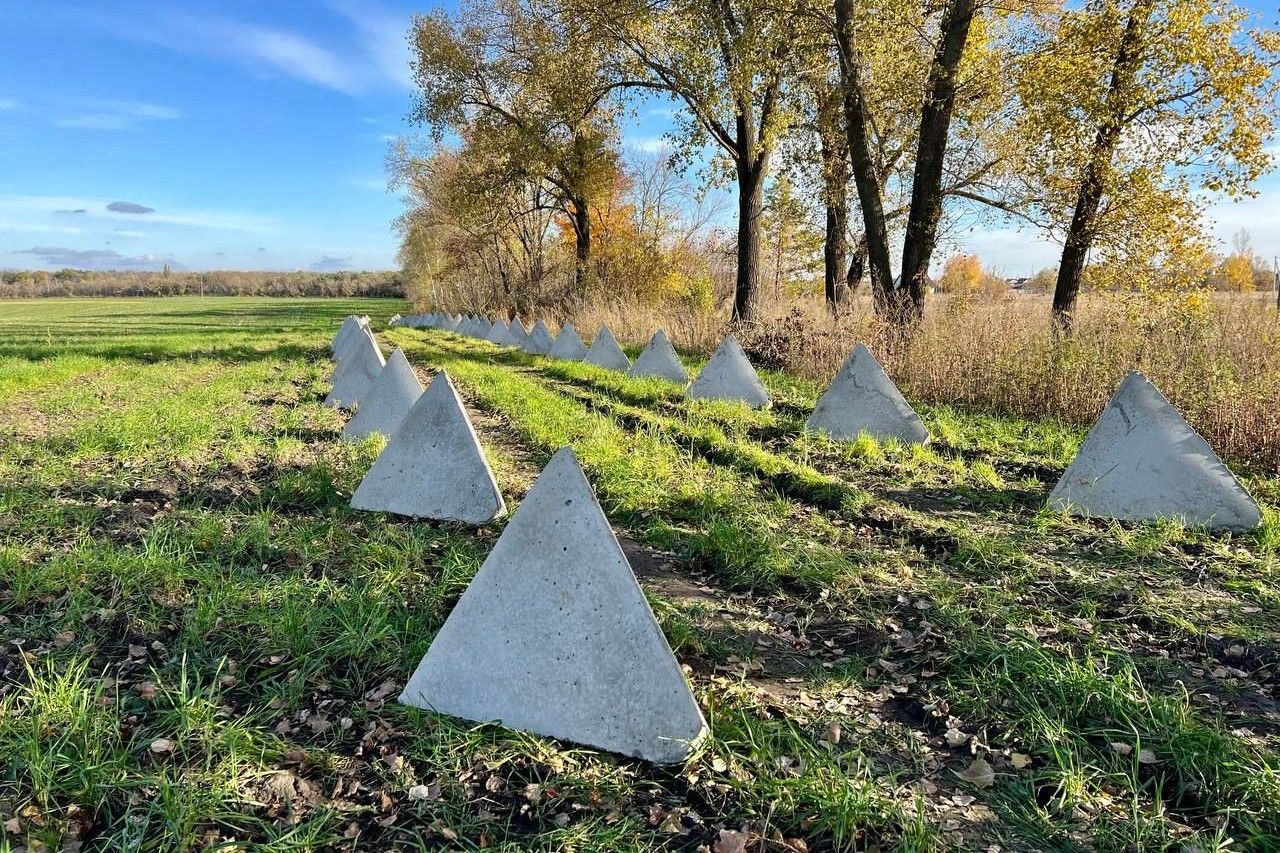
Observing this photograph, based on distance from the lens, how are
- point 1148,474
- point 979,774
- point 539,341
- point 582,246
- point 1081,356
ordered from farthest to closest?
point 582,246 < point 539,341 < point 1081,356 < point 1148,474 < point 979,774

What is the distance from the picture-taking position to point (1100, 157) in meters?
11.6

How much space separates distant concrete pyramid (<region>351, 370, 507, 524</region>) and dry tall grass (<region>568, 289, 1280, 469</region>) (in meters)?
6.54

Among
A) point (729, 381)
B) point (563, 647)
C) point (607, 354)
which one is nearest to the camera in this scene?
point (563, 647)

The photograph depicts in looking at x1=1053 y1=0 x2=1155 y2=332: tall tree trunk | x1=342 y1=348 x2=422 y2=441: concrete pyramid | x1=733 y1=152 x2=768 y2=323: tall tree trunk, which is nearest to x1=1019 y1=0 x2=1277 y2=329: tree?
x1=1053 y1=0 x2=1155 y2=332: tall tree trunk

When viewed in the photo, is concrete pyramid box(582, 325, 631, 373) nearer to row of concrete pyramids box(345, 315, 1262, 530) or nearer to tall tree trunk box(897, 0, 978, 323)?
tall tree trunk box(897, 0, 978, 323)

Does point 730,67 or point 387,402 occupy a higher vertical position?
point 730,67

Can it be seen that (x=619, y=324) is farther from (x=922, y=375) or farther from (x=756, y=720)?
(x=756, y=720)

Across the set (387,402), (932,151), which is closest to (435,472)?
(387,402)

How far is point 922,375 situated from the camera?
941cm

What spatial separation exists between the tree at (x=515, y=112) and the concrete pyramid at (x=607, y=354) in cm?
927

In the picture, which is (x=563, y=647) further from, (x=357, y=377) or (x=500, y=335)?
(x=500, y=335)

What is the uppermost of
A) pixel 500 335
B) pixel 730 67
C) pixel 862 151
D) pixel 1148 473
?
pixel 730 67

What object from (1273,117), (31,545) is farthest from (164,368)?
(1273,117)

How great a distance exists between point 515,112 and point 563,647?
2482 centimetres
